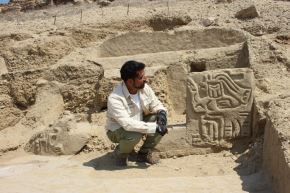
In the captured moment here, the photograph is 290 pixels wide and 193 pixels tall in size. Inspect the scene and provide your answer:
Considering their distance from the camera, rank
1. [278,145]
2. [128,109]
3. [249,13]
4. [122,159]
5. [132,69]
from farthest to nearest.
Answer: [249,13]
[122,159]
[128,109]
[132,69]
[278,145]

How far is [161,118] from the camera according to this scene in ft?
16.7

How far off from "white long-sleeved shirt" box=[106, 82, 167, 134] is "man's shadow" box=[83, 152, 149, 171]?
1.62 ft

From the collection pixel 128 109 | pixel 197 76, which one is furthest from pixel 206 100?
pixel 128 109

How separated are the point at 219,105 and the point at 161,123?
3.00ft

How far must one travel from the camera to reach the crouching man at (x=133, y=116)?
5.00m

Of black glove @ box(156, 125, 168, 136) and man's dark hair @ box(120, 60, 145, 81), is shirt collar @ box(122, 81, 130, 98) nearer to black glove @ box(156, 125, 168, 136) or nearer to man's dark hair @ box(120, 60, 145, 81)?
man's dark hair @ box(120, 60, 145, 81)

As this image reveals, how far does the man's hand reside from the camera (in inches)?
196

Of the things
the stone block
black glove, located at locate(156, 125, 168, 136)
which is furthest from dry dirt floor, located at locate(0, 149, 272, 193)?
the stone block

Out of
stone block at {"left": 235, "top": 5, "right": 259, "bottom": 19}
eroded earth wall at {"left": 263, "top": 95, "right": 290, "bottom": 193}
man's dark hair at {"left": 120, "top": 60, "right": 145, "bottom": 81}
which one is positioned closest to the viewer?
eroded earth wall at {"left": 263, "top": 95, "right": 290, "bottom": 193}

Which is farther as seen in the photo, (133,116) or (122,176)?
(133,116)

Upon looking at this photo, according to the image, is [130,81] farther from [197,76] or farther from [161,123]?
[197,76]

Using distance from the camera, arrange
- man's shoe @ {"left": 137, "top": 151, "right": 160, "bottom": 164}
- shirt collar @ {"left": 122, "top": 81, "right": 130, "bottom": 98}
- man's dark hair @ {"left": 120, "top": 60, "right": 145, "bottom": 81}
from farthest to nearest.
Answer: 1. man's shoe @ {"left": 137, "top": 151, "right": 160, "bottom": 164}
2. shirt collar @ {"left": 122, "top": 81, "right": 130, "bottom": 98}
3. man's dark hair @ {"left": 120, "top": 60, "right": 145, "bottom": 81}

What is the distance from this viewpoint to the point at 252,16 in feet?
33.4

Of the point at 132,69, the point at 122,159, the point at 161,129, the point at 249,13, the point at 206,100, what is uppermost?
the point at 249,13
